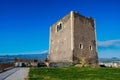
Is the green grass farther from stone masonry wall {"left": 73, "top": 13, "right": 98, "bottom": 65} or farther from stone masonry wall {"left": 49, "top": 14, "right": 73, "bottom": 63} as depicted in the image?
stone masonry wall {"left": 73, "top": 13, "right": 98, "bottom": 65}

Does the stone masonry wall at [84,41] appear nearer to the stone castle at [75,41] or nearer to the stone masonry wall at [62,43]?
the stone castle at [75,41]

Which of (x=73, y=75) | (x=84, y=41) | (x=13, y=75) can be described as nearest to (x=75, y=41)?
(x=84, y=41)

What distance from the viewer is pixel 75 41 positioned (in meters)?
48.6

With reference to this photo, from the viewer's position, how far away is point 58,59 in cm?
5328

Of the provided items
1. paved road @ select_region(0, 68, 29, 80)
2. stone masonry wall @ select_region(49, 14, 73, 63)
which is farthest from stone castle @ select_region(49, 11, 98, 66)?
paved road @ select_region(0, 68, 29, 80)

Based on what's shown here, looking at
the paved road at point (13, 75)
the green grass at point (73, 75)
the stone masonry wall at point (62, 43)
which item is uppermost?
the stone masonry wall at point (62, 43)

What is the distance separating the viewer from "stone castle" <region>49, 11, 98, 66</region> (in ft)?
158

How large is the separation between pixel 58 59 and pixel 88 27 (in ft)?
35.8

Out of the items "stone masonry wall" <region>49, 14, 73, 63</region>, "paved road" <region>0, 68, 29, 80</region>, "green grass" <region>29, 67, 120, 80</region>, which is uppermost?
"stone masonry wall" <region>49, 14, 73, 63</region>

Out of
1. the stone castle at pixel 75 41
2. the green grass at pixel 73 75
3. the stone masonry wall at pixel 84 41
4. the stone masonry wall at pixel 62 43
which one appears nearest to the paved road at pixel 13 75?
the green grass at pixel 73 75

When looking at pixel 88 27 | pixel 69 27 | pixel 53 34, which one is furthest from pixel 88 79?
pixel 53 34

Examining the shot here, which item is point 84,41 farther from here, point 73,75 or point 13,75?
point 13,75

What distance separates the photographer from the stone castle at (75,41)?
48.2 metres

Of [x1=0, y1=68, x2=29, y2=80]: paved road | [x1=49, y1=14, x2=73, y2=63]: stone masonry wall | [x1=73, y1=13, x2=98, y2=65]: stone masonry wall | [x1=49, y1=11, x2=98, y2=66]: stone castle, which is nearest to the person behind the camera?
[x1=0, y1=68, x2=29, y2=80]: paved road
